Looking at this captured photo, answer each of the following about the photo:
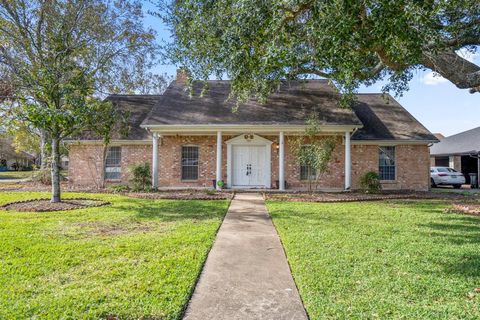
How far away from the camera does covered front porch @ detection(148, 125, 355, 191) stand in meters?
16.8

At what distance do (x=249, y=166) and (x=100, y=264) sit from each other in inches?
496

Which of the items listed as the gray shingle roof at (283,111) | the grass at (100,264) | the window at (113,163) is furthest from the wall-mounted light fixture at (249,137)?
the grass at (100,264)

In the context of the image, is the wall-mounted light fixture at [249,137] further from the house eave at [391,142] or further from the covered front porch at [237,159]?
the house eave at [391,142]

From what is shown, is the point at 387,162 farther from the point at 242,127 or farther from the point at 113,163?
the point at 113,163

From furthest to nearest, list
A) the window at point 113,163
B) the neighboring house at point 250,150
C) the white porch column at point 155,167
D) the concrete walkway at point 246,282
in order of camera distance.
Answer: the window at point 113,163
the neighboring house at point 250,150
the white porch column at point 155,167
the concrete walkway at point 246,282

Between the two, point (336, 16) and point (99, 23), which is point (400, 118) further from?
point (99, 23)

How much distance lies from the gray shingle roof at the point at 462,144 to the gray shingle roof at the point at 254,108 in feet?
37.0

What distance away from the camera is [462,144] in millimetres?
24422

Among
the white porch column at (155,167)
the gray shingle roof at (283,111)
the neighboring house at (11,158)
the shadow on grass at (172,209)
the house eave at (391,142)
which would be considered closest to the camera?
the shadow on grass at (172,209)

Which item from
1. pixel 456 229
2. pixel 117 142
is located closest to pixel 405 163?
pixel 456 229

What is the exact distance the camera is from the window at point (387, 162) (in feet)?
56.6

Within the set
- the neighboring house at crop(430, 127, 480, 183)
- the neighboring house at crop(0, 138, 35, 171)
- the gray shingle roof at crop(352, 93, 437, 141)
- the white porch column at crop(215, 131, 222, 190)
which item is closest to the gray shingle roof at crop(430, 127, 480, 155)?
the neighboring house at crop(430, 127, 480, 183)

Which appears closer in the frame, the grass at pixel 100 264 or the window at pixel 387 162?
the grass at pixel 100 264

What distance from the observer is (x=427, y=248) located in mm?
5676
